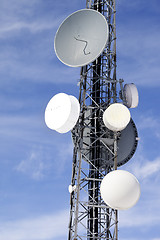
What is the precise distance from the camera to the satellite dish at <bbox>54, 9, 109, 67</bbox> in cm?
2252

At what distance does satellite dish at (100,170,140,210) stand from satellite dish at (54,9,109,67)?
24.4ft

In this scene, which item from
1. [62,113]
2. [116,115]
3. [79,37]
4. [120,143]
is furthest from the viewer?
[120,143]

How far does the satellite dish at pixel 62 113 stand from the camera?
2097 centimetres

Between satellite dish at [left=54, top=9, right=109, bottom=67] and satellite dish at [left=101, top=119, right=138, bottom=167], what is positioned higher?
satellite dish at [left=54, top=9, right=109, bottom=67]

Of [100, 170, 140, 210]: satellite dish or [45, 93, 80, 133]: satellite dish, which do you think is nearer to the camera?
[100, 170, 140, 210]: satellite dish

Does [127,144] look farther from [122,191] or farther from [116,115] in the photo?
[122,191]

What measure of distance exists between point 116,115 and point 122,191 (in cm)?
477

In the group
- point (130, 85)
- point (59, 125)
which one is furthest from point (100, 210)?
point (130, 85)

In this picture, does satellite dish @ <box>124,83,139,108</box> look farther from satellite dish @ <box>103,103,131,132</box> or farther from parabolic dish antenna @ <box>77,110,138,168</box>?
satellite dish @ <box>103,103,131,132</box>

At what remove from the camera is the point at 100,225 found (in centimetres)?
2212

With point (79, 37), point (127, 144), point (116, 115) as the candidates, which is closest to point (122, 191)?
point (116, 115)

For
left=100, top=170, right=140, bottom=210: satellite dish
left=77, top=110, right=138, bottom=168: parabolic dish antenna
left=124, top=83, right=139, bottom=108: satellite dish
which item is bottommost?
left=100, top=170, right=140, bottom=210: satellite dish

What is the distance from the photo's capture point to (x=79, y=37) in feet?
75.6

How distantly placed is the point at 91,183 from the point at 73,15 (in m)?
10.4
